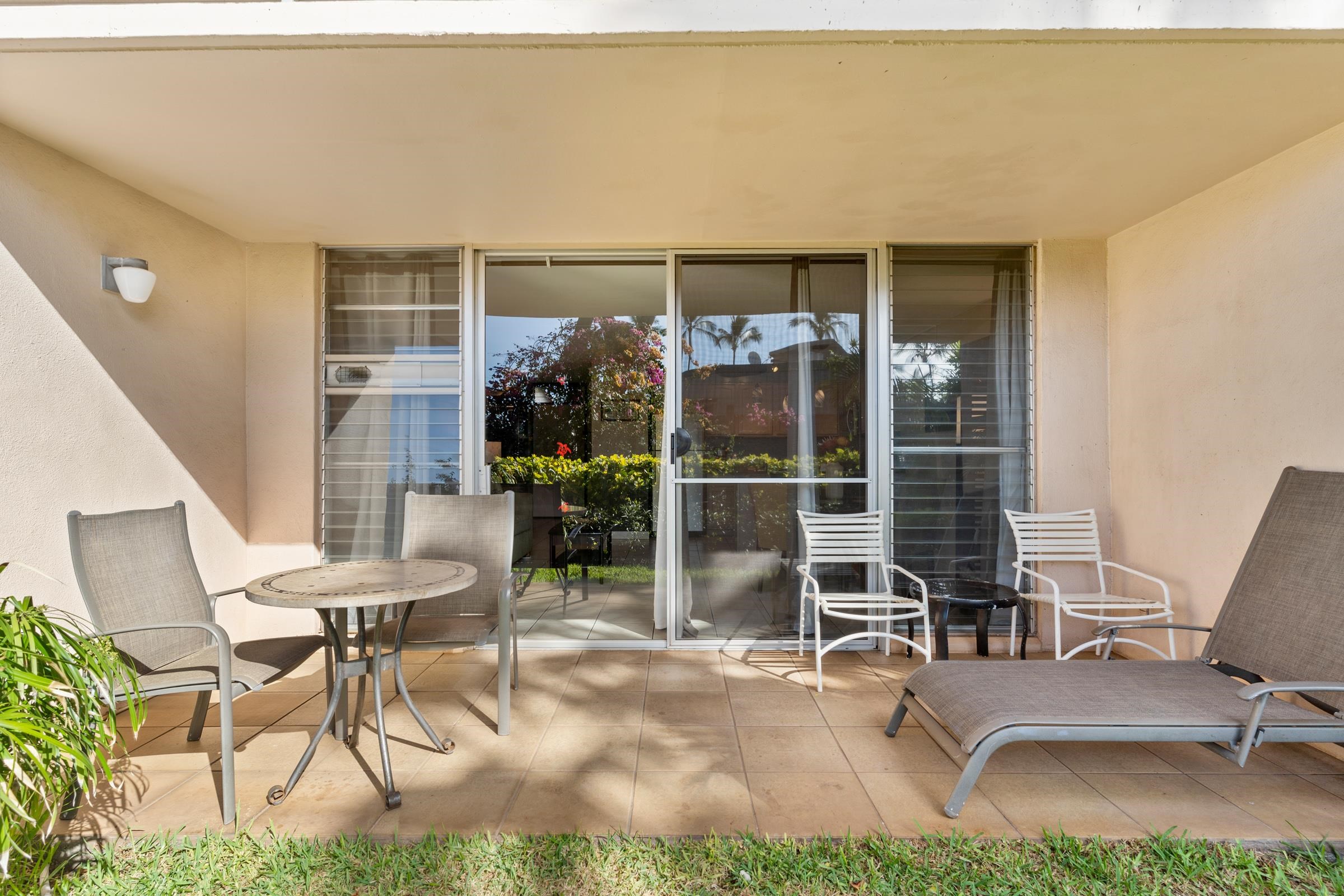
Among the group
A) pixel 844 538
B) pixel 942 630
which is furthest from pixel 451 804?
pixel 844 538

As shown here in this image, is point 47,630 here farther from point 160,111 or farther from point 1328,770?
point 1328,770

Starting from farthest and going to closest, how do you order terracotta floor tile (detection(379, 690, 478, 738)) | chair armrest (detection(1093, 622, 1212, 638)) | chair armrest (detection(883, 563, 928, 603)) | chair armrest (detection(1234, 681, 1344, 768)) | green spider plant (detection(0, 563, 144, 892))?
chair armrest (detection(883, 563, 928, 603))
terracotta floor tile (detection(379, 690, 478, 738))
chair armrest (detection(1093, 622, 1212, 638))
chair armrest (detection(1234, 681, 1344, 768))
green spider plant (detection(0, 563, 144, 892))

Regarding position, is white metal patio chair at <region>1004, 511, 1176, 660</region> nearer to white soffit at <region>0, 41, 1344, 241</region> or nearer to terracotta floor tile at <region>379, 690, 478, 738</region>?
white soffit at <region>0, 41, 1344, 241</region>

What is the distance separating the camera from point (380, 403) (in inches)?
170

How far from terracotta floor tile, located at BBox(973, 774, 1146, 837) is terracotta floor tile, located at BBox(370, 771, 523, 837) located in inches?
67.5

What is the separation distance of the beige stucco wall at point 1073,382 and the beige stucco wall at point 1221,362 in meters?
0.08

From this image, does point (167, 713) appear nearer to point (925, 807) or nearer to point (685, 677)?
point (685, 677)

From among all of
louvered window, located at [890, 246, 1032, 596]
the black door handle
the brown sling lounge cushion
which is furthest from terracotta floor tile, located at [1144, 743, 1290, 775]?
the black door handle

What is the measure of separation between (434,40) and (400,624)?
6.84 ft

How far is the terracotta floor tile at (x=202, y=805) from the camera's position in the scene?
2.27m

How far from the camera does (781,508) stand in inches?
168

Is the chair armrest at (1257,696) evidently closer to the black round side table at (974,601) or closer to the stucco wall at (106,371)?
the black round side table at (974,601)

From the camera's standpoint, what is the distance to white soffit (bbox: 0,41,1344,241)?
2258 millimetres

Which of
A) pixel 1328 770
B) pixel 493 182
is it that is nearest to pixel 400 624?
pixel 493 182
